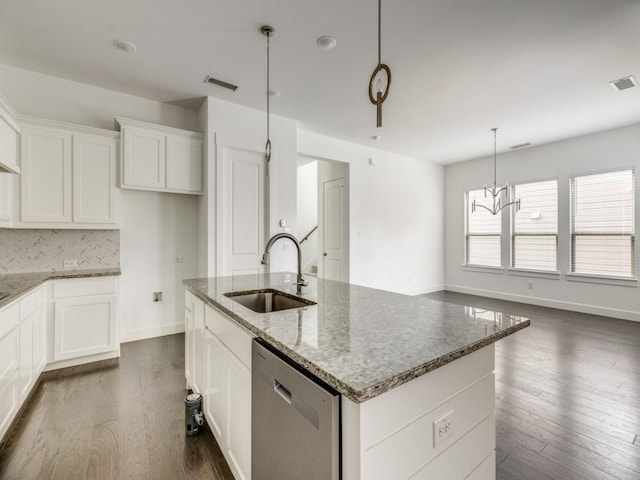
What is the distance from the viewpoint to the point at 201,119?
3912 mm

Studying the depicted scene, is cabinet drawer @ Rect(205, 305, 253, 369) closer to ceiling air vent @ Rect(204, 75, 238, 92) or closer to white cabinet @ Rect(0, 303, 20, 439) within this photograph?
white cabinet @ Rect(0, 303, 20, 439)

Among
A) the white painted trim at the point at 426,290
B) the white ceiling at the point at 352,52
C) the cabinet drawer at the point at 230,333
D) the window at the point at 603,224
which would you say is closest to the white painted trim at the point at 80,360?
the cabinet drawer at the point at 230,333

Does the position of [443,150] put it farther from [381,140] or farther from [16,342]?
[16,342]

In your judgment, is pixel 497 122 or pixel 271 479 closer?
pixel 271 479

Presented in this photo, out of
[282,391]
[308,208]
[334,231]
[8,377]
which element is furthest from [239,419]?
[308,208]

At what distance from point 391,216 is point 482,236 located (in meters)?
2.10

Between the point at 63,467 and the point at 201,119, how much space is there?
359cm

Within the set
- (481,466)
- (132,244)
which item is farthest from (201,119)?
(481,466)

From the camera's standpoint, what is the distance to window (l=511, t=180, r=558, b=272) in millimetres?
5500

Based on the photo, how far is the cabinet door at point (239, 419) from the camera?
1331mm

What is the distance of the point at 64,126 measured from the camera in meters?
3.02

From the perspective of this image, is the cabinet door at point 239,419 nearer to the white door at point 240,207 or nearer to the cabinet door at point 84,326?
the cabinet door at point 84,326

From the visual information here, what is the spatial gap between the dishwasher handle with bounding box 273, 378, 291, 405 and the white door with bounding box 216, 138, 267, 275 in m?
2.77

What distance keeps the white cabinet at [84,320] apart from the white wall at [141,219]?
606 mm
